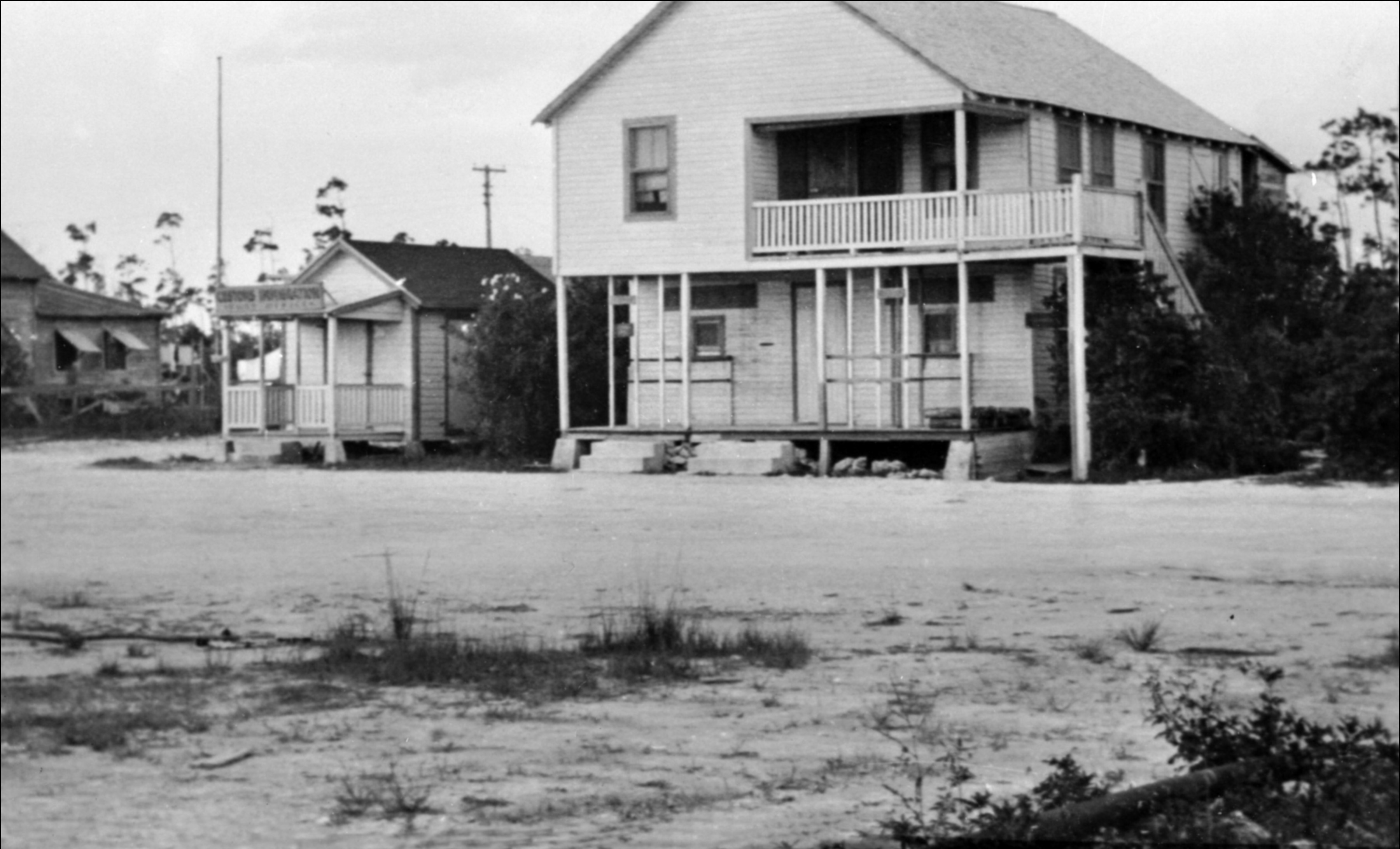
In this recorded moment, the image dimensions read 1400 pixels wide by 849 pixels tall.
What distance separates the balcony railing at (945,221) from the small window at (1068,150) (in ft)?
6.14

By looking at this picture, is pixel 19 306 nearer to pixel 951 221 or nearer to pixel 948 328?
pixel 948 328

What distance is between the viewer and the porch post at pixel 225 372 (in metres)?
37.5

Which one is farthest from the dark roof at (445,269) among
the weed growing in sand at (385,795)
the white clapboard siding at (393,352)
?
the weed growing in sand at (385,795)

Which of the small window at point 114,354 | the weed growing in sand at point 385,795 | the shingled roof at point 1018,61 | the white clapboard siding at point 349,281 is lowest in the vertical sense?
the weed growing in sand at point 385,795

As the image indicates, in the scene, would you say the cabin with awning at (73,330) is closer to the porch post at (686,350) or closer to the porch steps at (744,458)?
the porch post at (686,350)

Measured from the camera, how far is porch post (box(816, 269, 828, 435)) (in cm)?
3188

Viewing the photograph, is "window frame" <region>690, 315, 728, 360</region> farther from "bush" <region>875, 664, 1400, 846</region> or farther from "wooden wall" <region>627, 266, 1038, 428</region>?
"bush" <region>875, 664, 1400, 846</region>

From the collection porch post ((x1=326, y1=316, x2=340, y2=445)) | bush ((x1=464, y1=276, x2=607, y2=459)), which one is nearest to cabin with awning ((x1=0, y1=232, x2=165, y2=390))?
porch post ((x1=326, y1=316, x2=340, y2=445))

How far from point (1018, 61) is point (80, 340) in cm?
2660

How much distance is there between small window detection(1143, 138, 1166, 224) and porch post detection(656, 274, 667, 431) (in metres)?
8.11

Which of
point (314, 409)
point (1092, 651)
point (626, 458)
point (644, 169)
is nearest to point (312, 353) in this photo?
point (314, 409)

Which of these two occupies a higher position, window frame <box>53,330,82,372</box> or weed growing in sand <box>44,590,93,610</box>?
window frame <box>53,330,82,372</box>

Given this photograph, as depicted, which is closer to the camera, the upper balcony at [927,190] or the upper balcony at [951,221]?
the upper balcony at [951,221]

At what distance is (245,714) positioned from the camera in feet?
42.4
